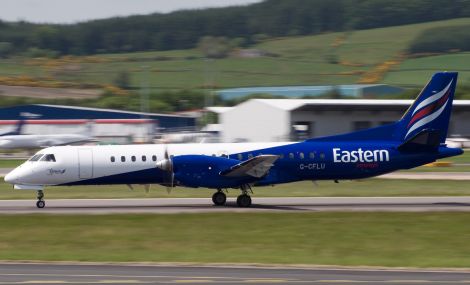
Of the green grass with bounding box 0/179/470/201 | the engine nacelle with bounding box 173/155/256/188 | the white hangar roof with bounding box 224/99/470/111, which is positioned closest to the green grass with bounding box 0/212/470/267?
the engine nacelle with bounding box 173/155/256/188

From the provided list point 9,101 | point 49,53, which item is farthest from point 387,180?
point 49,53

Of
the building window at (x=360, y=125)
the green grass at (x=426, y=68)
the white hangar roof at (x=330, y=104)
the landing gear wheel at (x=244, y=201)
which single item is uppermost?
the green grass at (x=426, y=68)

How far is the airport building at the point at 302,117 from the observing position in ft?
253

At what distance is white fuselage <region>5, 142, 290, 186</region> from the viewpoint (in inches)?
1315

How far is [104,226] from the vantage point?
28.6m

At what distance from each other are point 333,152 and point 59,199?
12.7 m

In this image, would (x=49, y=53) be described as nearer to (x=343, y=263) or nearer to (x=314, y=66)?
(x=314, y=66)

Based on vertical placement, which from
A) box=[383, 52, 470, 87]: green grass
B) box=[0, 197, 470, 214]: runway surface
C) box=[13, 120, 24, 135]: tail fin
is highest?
box=[383, 52, 470, 87]: green grass

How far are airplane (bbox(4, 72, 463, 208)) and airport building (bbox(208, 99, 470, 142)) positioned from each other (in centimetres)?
3979

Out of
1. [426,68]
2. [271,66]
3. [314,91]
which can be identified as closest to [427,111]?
[314,91]

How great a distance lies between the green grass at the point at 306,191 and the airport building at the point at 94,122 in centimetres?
4635

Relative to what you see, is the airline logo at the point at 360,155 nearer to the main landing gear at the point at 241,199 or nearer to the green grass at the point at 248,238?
the main landing gear at the point at 241,199

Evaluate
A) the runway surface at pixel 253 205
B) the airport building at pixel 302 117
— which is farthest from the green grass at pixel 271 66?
the runway surface at pixel 253 205

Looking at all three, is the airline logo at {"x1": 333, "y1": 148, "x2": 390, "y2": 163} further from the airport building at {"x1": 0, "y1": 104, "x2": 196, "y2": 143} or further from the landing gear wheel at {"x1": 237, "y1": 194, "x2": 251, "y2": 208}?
the airport building at {"x1": 0, "y1": 104, "x2": 196, "y2": 143}
